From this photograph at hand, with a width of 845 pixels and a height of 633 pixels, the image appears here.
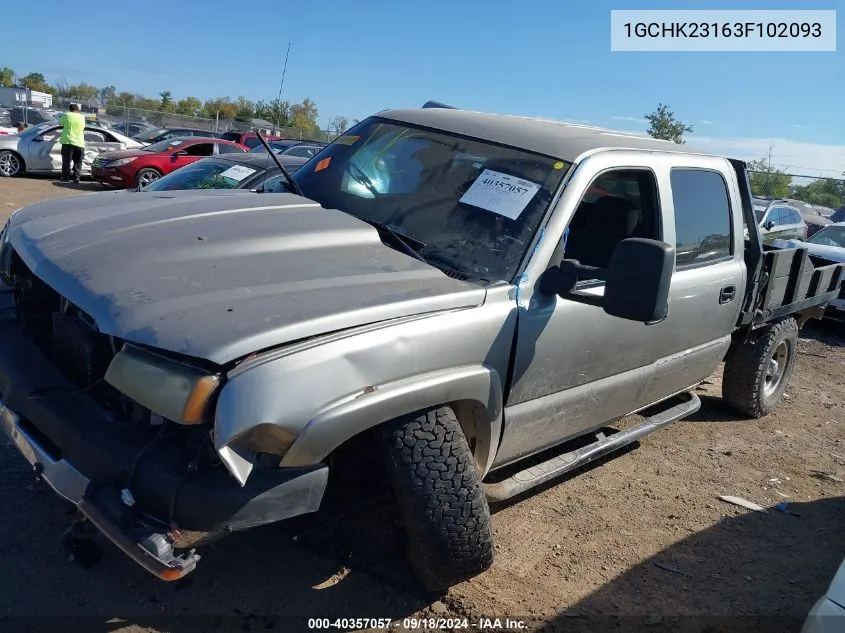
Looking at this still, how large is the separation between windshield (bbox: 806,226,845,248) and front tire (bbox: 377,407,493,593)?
34.9 feet

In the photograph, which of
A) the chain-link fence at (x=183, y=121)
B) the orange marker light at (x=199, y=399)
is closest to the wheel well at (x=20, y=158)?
the orange marker light at (x=199, y=399)

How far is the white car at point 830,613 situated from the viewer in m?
2.23

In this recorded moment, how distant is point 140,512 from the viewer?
2.22m

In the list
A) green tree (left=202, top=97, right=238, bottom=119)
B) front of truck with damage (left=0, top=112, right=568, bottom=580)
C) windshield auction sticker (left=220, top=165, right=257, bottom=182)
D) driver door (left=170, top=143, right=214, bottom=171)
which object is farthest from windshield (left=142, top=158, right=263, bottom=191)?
green tree (left=202, top=97, right=238, bottom=119)

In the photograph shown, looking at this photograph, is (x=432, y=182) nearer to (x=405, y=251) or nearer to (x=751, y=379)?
(x=405, y=251)

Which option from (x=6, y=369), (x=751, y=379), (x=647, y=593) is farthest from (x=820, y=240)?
(x=6, y=369)

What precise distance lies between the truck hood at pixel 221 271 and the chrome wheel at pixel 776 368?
3891mm

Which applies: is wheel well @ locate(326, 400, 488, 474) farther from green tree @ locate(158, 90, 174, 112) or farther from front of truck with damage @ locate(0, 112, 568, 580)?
green tree @ locate(158, 90, 174, 112)

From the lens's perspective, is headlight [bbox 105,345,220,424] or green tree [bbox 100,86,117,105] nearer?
headlight [bbox 105,345,220,424]

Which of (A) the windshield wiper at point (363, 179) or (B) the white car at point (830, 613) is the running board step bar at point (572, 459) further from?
(A) the windshield wiper at point (363, 179)

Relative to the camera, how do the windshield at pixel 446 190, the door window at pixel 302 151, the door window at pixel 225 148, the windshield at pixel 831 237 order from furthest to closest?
the door window at pixel 302 151 → the door window at pixel 225 148 → the windshield at pixel 831 237 → the windshield at pixel 446 190

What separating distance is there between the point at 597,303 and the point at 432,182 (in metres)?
1.09

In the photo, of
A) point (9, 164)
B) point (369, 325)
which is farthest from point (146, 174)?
point (369, 325)

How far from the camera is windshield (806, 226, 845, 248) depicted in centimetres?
1123
